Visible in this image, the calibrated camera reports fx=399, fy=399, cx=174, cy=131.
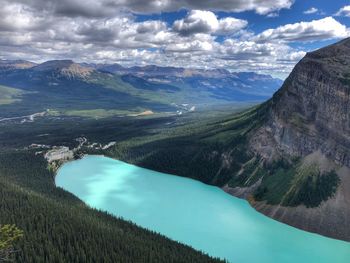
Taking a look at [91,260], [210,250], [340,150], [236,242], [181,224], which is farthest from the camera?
[340,150]

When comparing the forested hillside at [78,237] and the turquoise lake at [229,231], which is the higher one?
the forested hillside at [78,237]

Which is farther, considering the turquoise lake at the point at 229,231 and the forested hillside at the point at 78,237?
the turquoise lake at the point at 229,231

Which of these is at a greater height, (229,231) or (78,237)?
(78,237)

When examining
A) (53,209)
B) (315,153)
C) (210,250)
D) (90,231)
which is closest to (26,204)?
(53,209)

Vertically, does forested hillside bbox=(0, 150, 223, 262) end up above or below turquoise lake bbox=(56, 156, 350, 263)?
above

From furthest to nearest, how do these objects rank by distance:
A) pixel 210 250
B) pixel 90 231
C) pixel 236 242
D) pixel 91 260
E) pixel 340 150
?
1. pixel 340 150
2. pixel 236 242
3. pixel 210 250
4. pixel 90 231
5. pixel 91 260

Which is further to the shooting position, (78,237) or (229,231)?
(229,231)

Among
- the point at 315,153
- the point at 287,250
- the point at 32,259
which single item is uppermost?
the point at 315,153

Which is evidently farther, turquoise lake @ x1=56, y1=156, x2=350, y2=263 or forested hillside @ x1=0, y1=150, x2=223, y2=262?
turquoise lake @ x1=56, y1=156, x2=350, y2=263

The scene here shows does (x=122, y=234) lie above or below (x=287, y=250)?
above

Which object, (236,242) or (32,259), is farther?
Answer: (236,242)

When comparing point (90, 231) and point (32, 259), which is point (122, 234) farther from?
point (32, 259)
